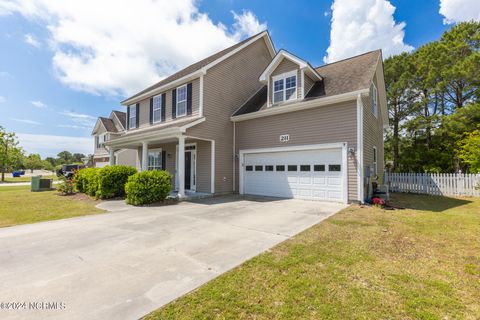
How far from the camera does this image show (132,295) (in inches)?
108

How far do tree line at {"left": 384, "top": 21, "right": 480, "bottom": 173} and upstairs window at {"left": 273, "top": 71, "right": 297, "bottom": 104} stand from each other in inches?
564

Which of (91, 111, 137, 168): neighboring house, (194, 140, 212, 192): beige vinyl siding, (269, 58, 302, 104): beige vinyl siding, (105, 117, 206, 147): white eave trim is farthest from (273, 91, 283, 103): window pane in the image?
(91, 111, 137, 168): neighboring house

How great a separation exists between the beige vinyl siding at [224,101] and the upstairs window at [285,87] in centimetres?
246

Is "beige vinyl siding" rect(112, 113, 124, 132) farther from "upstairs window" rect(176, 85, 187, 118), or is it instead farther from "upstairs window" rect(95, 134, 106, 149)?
"upstairs window" rect(176, 85, 187, 118)

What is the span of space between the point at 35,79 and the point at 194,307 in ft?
48.0

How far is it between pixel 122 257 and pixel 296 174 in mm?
8390

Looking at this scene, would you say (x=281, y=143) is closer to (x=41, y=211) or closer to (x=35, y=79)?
(x=41, y=211)

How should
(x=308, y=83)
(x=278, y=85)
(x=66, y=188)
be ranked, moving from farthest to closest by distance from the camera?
1. (x=66, y=188)
2. (x=278, y=85)
3. (x=308, y=83)

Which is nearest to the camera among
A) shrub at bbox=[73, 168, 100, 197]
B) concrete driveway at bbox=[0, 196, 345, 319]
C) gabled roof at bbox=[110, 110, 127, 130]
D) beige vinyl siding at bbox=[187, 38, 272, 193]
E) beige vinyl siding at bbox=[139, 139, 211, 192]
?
concrete driveway at bbox=[0, 196, 345, 319]

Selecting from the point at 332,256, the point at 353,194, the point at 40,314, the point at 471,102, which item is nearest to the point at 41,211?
the point at 40,314

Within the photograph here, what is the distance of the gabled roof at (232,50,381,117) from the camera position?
32.0 feet

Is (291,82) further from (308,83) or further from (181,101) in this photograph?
(181,101)

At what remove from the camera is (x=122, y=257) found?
393 cm

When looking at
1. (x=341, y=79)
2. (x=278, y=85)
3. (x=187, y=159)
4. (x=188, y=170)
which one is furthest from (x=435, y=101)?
(x=188, y=170)
